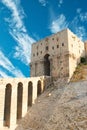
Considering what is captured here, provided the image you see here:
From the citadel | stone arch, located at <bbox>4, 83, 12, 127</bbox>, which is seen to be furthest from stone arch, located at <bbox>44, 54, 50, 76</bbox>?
stone arch, located at <bbox>4, 83, 12, 127</bbox>

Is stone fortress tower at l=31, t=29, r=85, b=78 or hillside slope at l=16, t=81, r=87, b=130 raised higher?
stone fortress tower at l=31, t=29, r=85, b=78

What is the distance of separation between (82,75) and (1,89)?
1660cm

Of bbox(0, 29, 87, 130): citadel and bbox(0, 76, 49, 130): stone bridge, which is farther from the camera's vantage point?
bbox(0, 29, 87, 130): citadel

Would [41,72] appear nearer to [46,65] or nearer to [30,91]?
[46,65]

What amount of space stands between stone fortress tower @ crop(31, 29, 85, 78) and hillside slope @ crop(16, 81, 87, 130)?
5.86m

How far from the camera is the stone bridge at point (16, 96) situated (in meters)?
37.0

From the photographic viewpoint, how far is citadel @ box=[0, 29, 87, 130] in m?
38.2

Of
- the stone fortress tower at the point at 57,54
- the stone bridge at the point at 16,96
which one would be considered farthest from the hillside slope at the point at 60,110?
the stone fortress tower at the point at 57,54

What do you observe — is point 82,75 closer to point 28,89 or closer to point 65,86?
point 65,86

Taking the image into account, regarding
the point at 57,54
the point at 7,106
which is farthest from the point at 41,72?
the point at 7,106

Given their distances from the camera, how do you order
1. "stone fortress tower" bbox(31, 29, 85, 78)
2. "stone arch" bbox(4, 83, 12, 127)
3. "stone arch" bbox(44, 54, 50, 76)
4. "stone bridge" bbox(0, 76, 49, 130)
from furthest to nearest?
1. "stone arch" bbox(44, 54, 50, 76)
2. "stone fortress tower" bbox(31, 29, 85, 78)
3. "stone arch" bbox(4, 83, 12, 127)
4. "stone bridge" bbox(0, 76, 49, 130)

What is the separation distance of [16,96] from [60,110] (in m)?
9.70

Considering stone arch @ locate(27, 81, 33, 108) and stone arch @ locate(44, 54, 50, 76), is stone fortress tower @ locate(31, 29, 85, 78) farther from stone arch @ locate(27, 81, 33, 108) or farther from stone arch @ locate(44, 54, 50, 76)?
stone arch @ locate(27, 81, 33, 108)

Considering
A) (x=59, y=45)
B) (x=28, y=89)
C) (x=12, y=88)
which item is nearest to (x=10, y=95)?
(x=12, y=88)
